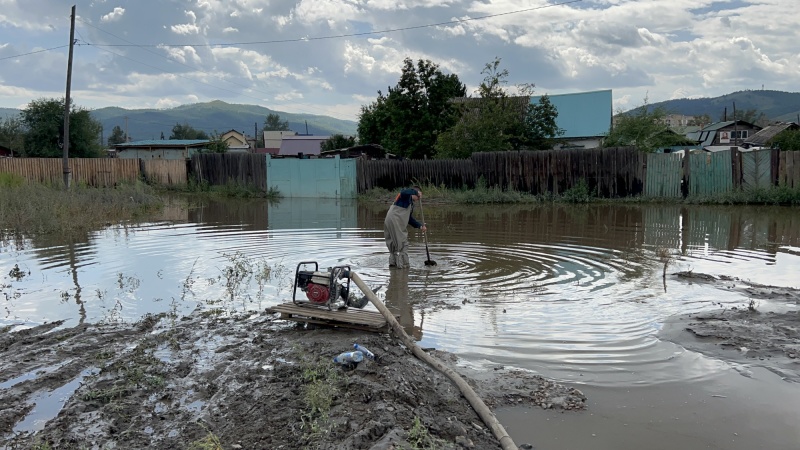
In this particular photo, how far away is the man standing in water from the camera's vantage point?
10.2m

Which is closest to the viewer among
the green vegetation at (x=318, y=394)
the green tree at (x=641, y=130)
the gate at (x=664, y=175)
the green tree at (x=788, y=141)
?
the green vegetation at (x=318, y=394)

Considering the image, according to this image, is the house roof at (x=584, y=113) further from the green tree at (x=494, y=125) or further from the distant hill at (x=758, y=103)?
the distant hill at (x=758, y=103)

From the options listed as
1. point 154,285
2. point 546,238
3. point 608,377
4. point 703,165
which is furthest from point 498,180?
point 608,377

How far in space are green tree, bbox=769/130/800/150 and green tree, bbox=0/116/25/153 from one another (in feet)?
172

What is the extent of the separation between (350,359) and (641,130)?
25985 millimetres

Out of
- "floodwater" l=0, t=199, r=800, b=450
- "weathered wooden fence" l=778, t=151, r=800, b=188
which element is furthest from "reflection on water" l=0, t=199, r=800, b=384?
"weathered wooden fence" l=778, t=151, r=800, b=188

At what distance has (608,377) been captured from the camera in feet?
17.4

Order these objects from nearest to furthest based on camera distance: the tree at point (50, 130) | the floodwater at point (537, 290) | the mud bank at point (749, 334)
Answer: the floodwater at point (537, 290) < the mud bank at point (749, 334) < the tree at point (50, 130)

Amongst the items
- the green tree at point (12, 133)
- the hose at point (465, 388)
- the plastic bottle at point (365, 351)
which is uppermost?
the green tree at point (12, 133)

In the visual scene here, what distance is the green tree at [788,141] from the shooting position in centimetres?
3192

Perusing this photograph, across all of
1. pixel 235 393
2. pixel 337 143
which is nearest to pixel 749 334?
pixel 235 393

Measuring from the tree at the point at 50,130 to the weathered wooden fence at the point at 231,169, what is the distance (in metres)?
16.9

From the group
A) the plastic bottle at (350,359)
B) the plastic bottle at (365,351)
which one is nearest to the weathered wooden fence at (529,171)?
the plastic bottle at (365,351)

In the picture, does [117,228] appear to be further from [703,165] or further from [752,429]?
[703,165]
